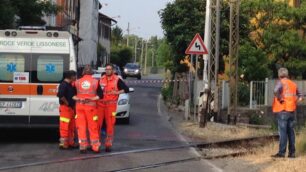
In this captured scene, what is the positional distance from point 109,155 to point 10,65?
3.29m

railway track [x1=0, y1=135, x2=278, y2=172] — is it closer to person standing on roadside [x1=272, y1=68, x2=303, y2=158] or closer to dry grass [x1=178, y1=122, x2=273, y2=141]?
dry grass [x1=178, y1=122, x2=273, y2=141]

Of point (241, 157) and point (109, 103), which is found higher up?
point (109, 103)

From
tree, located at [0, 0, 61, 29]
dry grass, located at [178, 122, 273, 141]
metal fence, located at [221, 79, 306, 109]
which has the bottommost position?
dry grass, located at [178, 122, 273, 141]

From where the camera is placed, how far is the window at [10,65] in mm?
14273

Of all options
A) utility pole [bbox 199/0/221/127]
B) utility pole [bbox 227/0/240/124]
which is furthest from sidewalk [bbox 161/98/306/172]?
utility pole [bbox 227/0/240/124]

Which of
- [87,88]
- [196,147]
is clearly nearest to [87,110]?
[87,88]

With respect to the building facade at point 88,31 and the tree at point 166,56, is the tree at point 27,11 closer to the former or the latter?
the tree at point 166,56

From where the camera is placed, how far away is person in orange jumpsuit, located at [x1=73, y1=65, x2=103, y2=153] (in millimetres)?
12812

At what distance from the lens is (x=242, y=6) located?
119 feet

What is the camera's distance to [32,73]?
1438 cm

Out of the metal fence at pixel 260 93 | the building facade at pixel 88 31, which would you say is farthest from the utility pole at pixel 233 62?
the building facade at pixel 88 31

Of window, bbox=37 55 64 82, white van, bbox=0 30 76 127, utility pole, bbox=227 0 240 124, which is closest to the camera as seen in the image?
white van, bbox=0 30 76 127

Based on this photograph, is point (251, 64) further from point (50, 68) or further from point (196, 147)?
point (50, 68)

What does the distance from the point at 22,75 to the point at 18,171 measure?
4064 mm
